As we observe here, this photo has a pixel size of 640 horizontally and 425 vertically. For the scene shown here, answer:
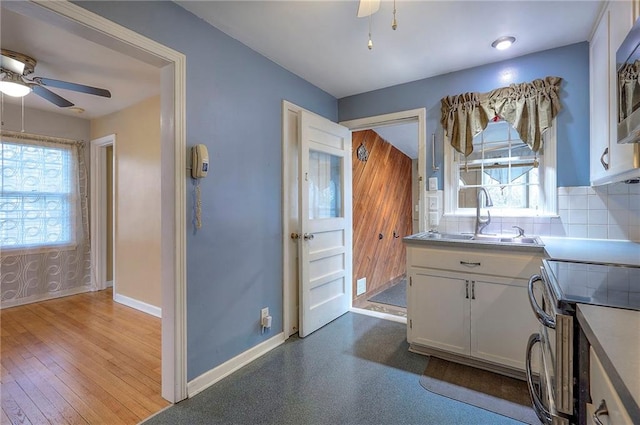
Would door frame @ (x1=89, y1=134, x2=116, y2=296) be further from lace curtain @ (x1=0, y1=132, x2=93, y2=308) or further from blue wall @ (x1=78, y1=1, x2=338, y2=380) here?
blue wall @ (x1=78, y1=1, x2=338, y2=380)

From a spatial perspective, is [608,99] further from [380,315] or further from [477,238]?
[380,315]

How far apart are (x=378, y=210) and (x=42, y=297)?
4446 mm

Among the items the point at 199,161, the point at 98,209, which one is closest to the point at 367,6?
the point at 199,161

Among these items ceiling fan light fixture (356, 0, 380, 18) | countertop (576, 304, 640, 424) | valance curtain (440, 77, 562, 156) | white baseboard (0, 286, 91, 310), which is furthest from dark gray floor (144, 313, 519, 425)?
white baseboard (0, 286, 91, 310)

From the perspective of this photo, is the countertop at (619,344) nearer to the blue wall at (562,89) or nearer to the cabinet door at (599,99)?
the cabinet door at (599,99)

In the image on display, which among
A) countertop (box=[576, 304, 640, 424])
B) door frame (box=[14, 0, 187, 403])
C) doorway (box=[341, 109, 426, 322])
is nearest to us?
countertop (box=[576, 304, 640, 424])

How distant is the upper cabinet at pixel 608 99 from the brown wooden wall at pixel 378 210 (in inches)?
85.5

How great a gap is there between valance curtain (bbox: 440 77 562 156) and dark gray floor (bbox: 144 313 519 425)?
1883mm

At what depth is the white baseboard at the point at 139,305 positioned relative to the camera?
10.7 ft

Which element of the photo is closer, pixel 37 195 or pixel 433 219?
pixel 433 219

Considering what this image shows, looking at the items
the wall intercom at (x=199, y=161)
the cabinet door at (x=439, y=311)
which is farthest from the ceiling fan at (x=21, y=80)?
the cabinet door at (x=439, y=311)

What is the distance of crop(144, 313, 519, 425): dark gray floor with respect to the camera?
163 cm

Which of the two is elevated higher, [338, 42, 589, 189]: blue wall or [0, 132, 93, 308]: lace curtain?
[338, 42, 589, 189]: blue wall

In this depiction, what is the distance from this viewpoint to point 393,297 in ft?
12.8
